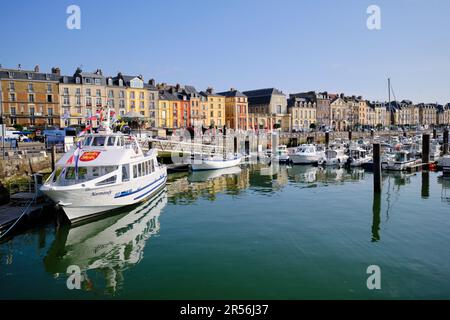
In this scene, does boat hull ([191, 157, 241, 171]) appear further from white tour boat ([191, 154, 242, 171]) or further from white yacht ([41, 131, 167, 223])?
white yacht ([41, 131, 167, 223])

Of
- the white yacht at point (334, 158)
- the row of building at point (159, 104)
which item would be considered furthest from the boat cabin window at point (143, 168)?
the white yacht at point (334, 158)

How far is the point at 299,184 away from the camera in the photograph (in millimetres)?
32125

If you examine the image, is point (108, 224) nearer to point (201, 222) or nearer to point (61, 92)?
point (201, 222)

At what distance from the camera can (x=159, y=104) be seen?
233ft

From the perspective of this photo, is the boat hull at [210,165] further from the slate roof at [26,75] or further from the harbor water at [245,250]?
the slate roof at [26,75]

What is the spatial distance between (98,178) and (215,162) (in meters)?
22.9

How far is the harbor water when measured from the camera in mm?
11859

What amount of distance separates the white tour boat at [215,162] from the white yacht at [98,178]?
15.6m

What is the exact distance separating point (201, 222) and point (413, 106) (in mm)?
138630

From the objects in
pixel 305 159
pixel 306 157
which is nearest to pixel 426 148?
pixel 306 157

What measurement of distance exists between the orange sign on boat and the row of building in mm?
11522

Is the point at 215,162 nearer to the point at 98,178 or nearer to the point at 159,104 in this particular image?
the point at 98,178

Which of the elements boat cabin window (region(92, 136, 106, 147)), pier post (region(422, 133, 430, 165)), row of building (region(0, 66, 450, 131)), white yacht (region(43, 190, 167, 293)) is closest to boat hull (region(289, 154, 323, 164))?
pier post (region(422, 133, 430, 165))
